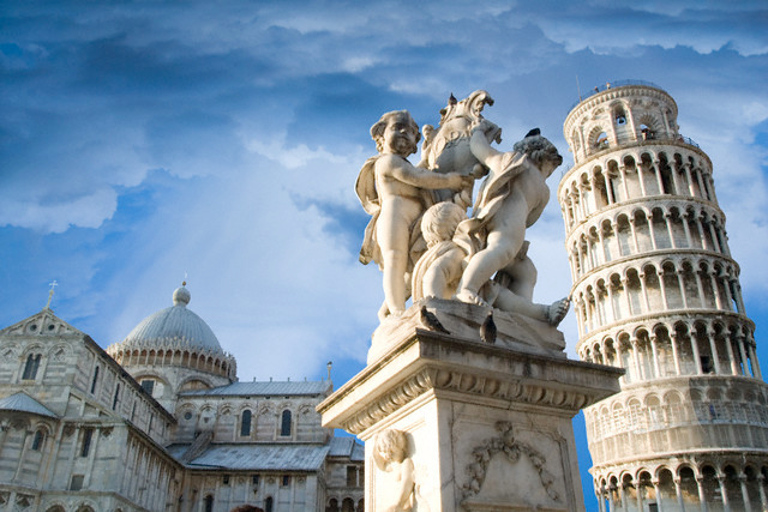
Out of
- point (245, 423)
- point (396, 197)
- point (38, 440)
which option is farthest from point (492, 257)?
point (245, 423)

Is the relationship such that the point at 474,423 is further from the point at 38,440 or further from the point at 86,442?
the point at 38,440

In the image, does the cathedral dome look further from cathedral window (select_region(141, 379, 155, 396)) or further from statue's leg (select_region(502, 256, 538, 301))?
statue's leg (select_region(502, 256, 538, 301))

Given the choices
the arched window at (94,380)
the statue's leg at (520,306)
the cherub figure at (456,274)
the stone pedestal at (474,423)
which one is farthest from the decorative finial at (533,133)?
the arched window at (94,380)

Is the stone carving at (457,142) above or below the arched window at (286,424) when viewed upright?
below

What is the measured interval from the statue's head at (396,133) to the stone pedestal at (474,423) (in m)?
1.68

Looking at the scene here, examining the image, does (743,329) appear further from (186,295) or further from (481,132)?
(186,295)

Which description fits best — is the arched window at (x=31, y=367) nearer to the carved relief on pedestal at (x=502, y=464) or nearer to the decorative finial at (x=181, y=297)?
the decorative finial at (x=181, y=297)

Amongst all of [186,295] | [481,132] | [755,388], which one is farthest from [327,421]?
[186,295]

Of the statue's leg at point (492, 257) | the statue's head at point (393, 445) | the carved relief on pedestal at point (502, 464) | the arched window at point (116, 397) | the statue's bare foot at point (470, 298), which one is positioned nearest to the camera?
the carved relief on pedestal at point (502, 464)

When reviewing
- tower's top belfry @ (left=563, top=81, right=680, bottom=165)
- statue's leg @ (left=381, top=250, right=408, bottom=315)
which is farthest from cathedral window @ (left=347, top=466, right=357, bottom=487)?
statue's leg @ (left=381, top=250, right=408, bottom=315)

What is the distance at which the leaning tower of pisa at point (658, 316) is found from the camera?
34.8 meters

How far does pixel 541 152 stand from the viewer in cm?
498

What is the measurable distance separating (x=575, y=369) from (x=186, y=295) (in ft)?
233

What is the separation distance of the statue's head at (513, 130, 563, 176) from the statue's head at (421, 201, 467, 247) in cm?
72
